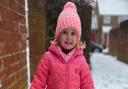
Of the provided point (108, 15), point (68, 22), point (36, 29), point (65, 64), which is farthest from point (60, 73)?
point (108, 15)

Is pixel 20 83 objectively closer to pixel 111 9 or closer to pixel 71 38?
pixel 71 38

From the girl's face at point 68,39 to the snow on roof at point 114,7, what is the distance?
44205mm

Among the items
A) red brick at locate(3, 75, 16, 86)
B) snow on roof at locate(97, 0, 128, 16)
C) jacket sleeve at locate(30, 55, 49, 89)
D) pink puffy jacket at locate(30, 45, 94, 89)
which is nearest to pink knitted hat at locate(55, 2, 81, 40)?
pink puffy jacket at locate(30, 45, 94, 89)

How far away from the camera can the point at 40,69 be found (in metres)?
3.68

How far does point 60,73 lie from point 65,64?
0.10m

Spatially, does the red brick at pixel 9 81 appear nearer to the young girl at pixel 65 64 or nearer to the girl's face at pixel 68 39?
the young girl at pixel 65 64

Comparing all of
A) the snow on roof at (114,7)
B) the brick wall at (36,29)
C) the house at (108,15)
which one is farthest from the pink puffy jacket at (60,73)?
the house at (108,15)

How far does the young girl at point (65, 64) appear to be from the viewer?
3695 millimetres

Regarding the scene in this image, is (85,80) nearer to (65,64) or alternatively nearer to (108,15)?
(65,64)

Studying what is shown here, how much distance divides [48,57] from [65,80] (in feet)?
0.87

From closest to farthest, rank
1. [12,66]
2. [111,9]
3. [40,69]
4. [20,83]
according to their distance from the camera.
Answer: [40,69] → [12,66] → [20,83] → [111,9]

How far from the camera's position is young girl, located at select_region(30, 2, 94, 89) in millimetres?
3695

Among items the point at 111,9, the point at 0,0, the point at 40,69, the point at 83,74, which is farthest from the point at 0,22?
the point at 111,9

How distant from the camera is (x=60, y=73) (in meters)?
3.69
